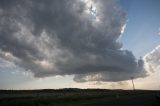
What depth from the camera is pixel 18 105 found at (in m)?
37.7

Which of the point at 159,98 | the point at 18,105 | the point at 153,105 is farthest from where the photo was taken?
the point at 159,98

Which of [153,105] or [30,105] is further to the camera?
[30,105]

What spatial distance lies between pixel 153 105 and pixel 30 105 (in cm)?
1736

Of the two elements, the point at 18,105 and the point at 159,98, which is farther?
the point at 159,98

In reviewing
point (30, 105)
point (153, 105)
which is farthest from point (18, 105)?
point (153, 105)

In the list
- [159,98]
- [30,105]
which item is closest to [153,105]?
[159,98]

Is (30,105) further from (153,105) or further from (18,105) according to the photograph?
(153,105)

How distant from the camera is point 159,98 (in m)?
46.0

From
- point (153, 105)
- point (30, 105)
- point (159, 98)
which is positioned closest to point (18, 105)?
point (30, 105)

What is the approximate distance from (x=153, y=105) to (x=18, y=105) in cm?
1904

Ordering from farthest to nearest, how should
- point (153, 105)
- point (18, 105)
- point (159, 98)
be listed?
point (159, 98), point (18, 105), point (153, 105)

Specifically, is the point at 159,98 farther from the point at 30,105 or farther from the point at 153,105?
the point at 30,105

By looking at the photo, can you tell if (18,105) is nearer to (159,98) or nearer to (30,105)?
(30,105)

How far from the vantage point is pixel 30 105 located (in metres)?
37.8
